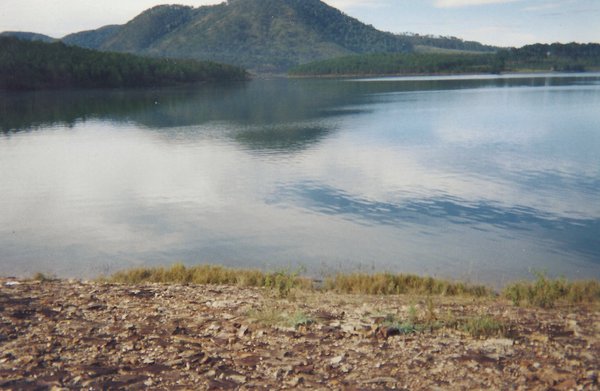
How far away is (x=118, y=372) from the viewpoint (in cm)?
857

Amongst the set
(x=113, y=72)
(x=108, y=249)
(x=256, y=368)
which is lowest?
(x=108, y=249)

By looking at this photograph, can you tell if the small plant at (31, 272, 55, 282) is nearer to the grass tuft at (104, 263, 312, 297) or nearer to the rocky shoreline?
the grass tuft at (104, 263, 312, 297)

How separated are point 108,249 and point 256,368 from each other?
42.0ft

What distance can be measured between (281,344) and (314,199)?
58.6ft

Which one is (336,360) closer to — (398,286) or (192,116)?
(398,286)

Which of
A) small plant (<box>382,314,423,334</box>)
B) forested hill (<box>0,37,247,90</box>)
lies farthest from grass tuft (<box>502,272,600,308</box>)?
forested hill (<box>0,37,247,90</box>)

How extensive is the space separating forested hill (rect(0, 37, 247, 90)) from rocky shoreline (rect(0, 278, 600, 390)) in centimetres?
12712

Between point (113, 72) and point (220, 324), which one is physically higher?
point (113, 72)

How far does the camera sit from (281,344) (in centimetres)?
976

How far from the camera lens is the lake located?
737 inches

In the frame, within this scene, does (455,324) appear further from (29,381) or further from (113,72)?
(113,72)

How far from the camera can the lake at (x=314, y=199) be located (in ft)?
61.4

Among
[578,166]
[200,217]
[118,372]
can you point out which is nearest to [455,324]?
[118,372]

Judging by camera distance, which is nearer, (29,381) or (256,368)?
(29,381)
